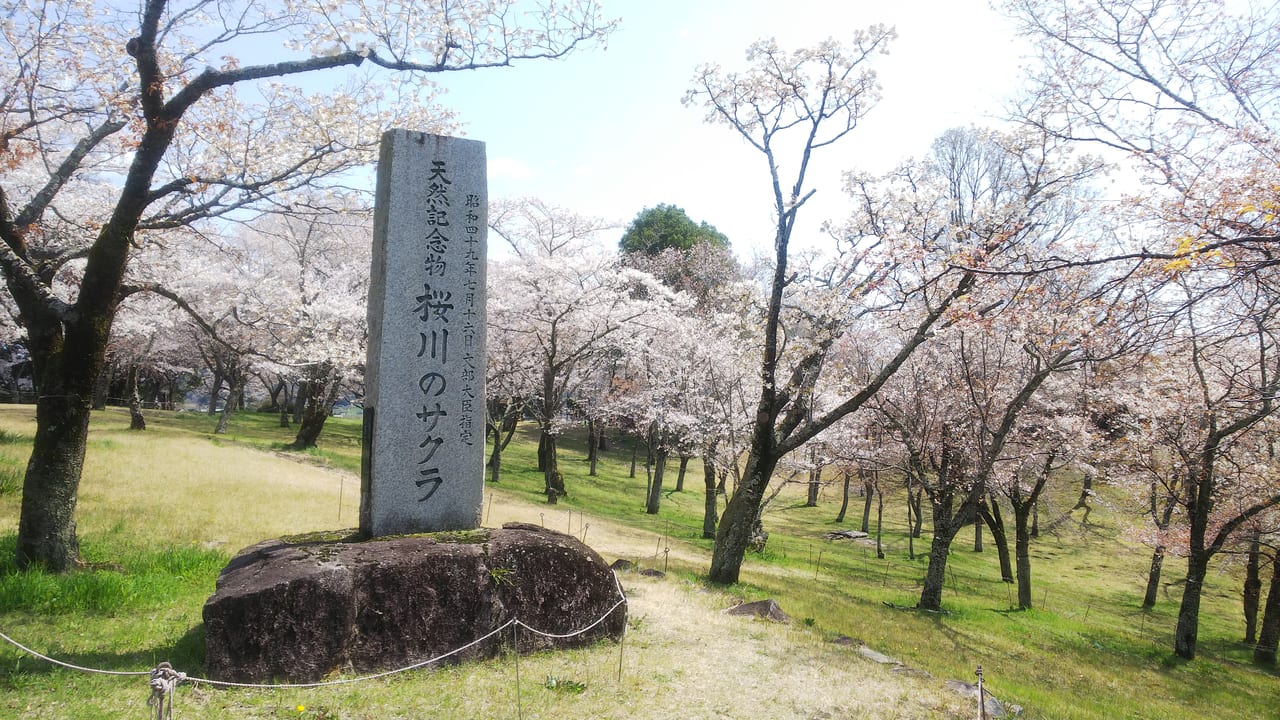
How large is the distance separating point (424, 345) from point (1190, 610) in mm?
17198

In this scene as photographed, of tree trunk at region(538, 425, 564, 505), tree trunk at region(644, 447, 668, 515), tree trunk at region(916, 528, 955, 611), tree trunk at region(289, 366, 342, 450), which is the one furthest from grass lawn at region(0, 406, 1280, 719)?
tree trunk at region(644, 447, 668, 515)

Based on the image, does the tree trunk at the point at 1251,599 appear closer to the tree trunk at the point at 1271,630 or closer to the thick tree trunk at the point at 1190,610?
the tree trunk at the point at 1271,630

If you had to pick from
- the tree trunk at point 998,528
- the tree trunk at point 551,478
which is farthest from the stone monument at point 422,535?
the tree trunk at point 551,478

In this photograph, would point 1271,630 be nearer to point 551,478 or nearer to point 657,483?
point 657,483

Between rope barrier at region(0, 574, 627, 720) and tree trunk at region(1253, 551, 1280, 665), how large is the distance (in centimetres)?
1688

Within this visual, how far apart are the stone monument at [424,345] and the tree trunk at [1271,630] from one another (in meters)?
18.4

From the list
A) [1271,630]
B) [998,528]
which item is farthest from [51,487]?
[1271,630]

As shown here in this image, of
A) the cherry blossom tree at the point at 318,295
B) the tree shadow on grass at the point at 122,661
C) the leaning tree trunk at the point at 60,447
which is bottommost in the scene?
the tree shadow on grass at the point at 122,661

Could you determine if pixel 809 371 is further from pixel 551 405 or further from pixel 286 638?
pixel 551 405

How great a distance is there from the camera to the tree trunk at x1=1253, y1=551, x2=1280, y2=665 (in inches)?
605

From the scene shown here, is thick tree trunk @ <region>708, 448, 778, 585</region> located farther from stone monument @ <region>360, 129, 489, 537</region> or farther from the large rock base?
stone monument @ <region>360, 129, 489, 537</region>

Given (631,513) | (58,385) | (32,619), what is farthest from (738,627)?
(631,513)

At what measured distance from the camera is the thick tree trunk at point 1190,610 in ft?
47.3

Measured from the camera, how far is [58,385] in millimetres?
7523
